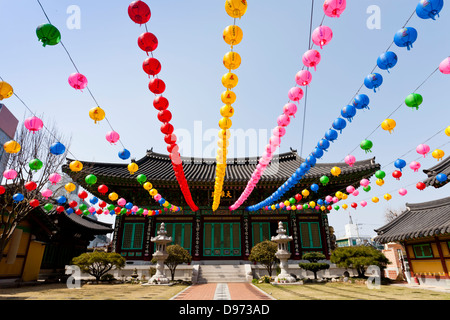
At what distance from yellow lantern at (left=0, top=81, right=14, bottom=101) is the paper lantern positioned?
7.88 ft

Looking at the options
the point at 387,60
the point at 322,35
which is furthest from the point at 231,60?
the point at 387,60

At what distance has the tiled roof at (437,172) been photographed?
964cm

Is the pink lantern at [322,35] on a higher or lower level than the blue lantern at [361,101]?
higher

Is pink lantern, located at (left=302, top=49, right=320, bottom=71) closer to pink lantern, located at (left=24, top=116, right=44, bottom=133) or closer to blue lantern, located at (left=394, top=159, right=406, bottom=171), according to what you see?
blue lantern, located at (left=394, top=159, right=406, bottom=171)

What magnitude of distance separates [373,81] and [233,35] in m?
3.11

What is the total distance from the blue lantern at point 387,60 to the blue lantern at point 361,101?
3.28ft

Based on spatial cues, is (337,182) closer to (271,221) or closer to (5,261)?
(271,221)

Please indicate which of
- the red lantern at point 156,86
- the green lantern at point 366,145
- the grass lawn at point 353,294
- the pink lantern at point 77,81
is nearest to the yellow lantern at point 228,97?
the red lantern at point 156,86

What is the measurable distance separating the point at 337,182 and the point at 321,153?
924 cm

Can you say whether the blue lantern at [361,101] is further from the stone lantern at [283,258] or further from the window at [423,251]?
the window at [423,251]

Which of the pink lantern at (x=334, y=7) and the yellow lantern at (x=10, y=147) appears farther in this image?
the yellow lantern at (x=10, y=147)

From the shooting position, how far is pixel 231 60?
4.66m

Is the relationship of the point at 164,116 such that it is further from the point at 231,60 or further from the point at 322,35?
the point at 322,35
